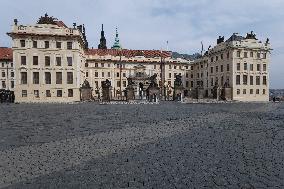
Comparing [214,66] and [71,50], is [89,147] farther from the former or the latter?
[214,66]

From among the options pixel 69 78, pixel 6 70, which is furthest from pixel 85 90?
pixel 6 70

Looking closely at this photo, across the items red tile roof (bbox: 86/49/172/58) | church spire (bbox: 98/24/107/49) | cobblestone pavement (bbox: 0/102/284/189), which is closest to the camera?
cobblestone pavement (bbox: 0/102/284/189)

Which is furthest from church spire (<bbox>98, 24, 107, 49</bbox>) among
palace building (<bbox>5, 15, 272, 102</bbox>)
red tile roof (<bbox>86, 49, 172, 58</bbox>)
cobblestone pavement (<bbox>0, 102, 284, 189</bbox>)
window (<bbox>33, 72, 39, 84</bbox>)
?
cobblestone pavement (<bbox>0, 102, 284, 189</bbox>)

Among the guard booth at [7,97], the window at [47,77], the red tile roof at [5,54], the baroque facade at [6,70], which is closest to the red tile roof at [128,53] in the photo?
the red tile roof at [5,54]

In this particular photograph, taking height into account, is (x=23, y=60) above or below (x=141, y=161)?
above

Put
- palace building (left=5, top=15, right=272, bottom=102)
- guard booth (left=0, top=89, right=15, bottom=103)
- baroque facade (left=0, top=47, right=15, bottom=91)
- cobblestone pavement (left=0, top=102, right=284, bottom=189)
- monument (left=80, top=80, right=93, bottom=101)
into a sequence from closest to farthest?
cobblestone pavement (left=0, top=102, right=284, bottom=189) → palace building (left=5, top=15, right=272, bottom=102) → monument (left=80, top=80, right=93, bottom=101) → guard booth (left=0, top=89, right=15, bottom=103) → baroque facade (left=0, top=47, right=15, bottom=91)

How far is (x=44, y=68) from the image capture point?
51844 mm

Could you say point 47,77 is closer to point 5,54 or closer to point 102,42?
point 5,54

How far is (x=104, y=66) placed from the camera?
83.9m

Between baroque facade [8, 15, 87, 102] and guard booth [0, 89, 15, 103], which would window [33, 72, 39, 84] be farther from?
guard booth [0, 89, 15, 103]

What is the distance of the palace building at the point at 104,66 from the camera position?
2016 inches

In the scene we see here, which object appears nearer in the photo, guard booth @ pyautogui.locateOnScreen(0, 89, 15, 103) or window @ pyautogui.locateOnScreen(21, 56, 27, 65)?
window @ pyautogui.locateOnScreen(21, 56, 27, 65)

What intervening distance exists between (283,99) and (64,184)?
72.0 meters

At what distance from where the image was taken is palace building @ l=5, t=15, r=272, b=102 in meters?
51.2
